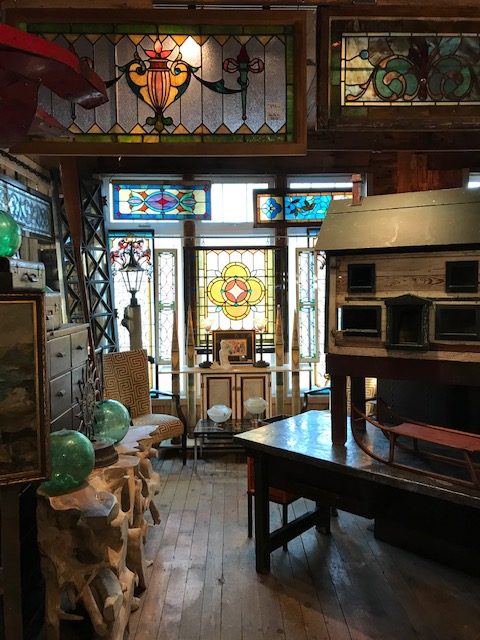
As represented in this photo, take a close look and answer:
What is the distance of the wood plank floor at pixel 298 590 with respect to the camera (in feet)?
7.95

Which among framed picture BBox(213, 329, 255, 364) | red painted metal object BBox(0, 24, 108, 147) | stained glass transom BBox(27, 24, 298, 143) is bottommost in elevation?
framed picture BBox(213, 329, 255, 364)

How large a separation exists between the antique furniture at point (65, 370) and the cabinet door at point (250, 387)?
1.86 m

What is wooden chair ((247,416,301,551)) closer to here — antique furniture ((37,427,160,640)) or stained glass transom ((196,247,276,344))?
antique furniture ((37,427,160,640))

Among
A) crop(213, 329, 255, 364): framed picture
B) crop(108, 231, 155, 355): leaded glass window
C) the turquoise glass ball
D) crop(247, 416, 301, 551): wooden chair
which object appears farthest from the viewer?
crop(108, 231, 155, 355): leaded glass window

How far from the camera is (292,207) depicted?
17.6 feet

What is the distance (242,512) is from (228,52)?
3.09 meters

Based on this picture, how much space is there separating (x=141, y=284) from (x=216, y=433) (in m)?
1.93

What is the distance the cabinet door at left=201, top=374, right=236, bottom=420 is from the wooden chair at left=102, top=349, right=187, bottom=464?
0.45 m

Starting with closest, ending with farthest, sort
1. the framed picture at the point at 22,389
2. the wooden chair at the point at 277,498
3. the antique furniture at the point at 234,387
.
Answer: the framed picture at the point at 22,389, the wooden chair at the point at 277,498, the antique furniture at the point at 234,387

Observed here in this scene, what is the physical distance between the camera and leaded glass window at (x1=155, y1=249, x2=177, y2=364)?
557 cm

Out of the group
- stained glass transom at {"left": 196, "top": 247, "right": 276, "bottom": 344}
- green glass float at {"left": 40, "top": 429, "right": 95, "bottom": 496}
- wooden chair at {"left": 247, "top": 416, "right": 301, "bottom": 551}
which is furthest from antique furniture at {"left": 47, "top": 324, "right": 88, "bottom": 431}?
stained glass transom at {"left": 196, "top": 247, "right": 276, "bottom": 344}

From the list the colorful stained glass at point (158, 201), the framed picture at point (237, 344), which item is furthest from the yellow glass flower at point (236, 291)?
the colorful stained glass at point (158, 201)

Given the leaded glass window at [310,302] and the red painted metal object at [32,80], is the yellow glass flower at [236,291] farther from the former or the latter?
the red painted metal object at [32,80]

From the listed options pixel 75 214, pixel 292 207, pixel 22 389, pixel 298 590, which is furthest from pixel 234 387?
pixel 22 389
